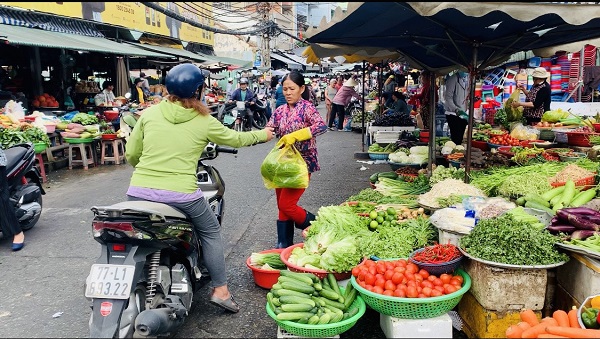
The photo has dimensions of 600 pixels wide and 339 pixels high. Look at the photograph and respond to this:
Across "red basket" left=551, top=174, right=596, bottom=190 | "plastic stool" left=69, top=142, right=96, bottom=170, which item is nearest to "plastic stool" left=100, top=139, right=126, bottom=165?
"plastic stool" left=69, top=142, right=96, bottom=170

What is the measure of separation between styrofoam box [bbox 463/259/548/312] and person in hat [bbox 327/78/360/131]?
540 inches

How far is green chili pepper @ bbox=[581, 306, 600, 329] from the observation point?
2.89 m

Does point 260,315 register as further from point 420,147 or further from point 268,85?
point 268,85

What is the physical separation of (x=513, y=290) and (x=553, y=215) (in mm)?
1163

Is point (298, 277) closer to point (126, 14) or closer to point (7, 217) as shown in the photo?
point (7, 217)

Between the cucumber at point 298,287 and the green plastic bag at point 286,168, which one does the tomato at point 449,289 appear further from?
the green plastic bag at point 286,168

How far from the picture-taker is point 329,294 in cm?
349

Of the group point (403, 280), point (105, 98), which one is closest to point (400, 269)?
point (403, 280)

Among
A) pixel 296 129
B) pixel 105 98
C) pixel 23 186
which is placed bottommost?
pixel 23 186

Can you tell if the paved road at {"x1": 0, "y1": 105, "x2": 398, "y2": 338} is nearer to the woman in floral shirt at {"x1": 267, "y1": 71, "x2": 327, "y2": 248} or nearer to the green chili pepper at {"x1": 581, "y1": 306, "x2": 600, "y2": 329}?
the woman in floral shirt at {"x1": 267, "y1": 71, "x2": 327, "y2": 248}

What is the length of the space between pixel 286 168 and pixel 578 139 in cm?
555

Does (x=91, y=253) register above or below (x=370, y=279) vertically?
below

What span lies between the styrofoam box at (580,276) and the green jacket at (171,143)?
107 inches

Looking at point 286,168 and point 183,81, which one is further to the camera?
→ point 286,168
